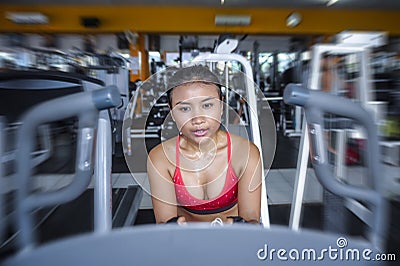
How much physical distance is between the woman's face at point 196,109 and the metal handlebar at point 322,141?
0.22m

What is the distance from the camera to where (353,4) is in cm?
620

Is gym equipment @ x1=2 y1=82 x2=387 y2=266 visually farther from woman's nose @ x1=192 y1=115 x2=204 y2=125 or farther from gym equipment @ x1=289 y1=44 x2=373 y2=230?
gym equipment @ x1=289 y1=44 x2=373 y2=230

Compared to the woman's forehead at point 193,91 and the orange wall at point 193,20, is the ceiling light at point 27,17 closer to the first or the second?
the orange wall at point 193,20

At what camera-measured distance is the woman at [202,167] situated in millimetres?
687

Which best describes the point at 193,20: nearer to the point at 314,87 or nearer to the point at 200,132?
the point at 314,87

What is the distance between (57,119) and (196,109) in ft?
0.96

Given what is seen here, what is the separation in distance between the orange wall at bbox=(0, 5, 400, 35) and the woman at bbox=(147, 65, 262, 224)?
5.93m

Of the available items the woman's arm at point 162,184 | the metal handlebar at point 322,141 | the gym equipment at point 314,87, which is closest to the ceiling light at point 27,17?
the gym equipment at point 314,87

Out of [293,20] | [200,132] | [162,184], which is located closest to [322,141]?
[200,132]

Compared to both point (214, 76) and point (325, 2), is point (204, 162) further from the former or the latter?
point (325, 2)

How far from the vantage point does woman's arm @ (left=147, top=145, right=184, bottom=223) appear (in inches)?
29.6

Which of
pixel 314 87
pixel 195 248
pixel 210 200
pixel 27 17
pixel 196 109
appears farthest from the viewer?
pixel 27 17

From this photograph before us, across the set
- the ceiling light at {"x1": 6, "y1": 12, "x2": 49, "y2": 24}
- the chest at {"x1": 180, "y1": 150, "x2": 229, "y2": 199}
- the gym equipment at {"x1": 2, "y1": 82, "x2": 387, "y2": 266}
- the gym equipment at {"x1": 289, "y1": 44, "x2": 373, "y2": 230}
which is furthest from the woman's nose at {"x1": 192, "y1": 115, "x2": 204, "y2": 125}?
the ceiling light at {"x1": 6, "y1": 12, "x2": 49, "y2": 24}

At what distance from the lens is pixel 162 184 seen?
76cm
